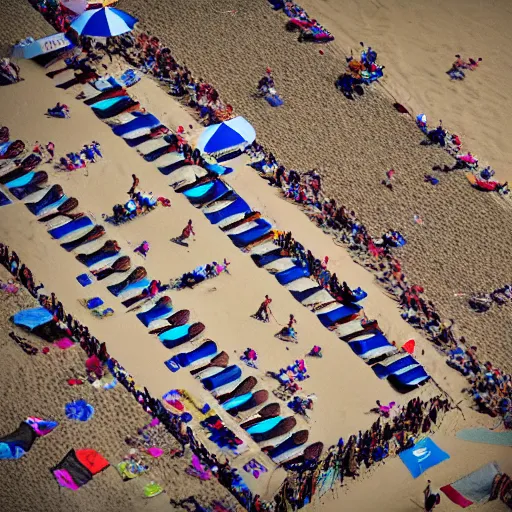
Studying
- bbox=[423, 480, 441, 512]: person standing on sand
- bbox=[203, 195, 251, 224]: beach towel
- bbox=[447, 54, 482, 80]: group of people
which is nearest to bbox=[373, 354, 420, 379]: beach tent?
bbox=[423, 480, 441, 512]: person standing on sand

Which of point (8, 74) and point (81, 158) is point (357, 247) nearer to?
point (81, 158)

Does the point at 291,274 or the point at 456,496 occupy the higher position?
the point at 291,274

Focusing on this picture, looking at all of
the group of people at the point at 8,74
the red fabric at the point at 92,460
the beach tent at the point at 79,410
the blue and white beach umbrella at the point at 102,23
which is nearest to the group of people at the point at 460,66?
the blue and white beach umbrella at the point at 102,23

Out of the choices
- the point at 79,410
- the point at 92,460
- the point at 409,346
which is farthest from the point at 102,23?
the point at 92,460

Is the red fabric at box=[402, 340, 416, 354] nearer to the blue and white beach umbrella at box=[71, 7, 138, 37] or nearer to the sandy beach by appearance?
the sandy beach

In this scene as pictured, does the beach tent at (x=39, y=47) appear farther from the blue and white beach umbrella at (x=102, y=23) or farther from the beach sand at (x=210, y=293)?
the beach sand at (x=210, y=293)

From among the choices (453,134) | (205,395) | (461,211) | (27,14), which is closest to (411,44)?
(453,134)
